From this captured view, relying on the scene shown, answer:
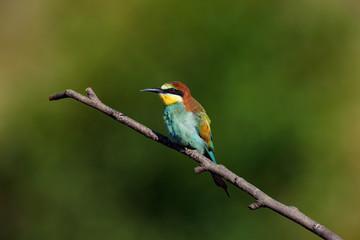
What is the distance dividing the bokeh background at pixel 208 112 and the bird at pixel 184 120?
1.59 m

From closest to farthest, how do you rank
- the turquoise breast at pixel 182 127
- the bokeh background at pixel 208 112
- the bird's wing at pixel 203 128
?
the turquoise breast at pixel 182 127 → the bird's wing at pixel 203 128 → the bokeh background at pixel 208 112

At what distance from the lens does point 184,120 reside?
287cm

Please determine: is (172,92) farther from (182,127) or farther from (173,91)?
(182,127)

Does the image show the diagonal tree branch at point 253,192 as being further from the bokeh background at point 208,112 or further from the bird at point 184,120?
the bokeh background at point 208,112

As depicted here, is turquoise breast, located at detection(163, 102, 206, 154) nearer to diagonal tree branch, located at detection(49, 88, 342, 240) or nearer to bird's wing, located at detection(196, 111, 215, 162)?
bird's wing, located at detection(196, 111, 215, 162)

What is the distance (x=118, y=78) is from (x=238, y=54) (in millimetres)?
1287

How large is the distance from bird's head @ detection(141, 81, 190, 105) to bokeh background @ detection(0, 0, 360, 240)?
1.70m

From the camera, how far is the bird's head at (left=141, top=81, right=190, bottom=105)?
2.82 m

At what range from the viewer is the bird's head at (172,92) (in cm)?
282

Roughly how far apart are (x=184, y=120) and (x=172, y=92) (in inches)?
7.1

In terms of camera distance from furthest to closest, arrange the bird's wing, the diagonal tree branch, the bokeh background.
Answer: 1. the bokeh background
2. the bird's wing
3. the diagonal tree branch

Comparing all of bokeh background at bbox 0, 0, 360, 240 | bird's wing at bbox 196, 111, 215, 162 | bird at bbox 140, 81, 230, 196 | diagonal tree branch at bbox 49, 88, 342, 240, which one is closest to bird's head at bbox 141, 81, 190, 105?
bird at bbox 140, 81, 230, 196

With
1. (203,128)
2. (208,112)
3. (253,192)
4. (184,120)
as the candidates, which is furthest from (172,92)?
(208,112)

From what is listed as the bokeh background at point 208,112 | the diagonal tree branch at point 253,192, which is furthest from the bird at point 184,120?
→ the bokeh background at point 208,112
